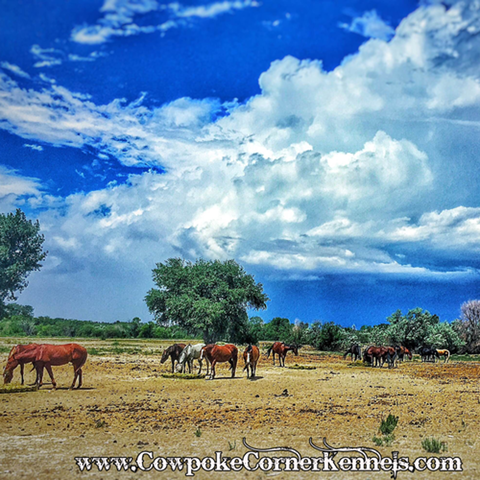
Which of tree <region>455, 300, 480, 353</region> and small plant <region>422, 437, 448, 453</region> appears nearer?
small plant <region>422, 437, 448, 453</region>

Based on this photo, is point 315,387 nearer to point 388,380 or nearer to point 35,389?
point 388,380

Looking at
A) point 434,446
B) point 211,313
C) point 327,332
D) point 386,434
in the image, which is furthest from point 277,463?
point 327,332

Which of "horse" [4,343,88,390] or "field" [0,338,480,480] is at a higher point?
"horse" [4,343,88,390]

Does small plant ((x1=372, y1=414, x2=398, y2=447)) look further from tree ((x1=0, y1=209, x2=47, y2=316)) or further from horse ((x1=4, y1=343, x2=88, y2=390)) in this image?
tree ((x1=0, y1=209, x2=47, y2=316))

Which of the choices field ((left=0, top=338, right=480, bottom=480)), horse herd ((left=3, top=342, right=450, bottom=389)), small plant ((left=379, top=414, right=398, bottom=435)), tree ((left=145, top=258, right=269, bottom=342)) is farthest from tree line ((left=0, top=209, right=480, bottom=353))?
small plant ((left=379, top=414, right=398, bottom=435))

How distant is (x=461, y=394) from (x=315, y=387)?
19.5 feet

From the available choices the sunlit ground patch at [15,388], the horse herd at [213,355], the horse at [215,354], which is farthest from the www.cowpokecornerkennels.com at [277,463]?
the horse herd at [213,355]

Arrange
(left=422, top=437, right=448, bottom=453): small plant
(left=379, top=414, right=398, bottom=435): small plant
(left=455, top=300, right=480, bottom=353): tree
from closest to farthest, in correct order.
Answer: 1. (left=422, top=437, right=448, bottom=453): small plant
2. (left=379, top=414, right=398, bottom=435): small plant
3. (left=455, top=300, right=480, bottom=353): tree

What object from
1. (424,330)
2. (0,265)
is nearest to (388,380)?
(424,330)

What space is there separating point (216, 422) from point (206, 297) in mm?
29842

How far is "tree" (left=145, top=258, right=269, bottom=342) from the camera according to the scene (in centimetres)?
4000

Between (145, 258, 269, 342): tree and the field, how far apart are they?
18401mm

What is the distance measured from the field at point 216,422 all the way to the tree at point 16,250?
44.5 meters

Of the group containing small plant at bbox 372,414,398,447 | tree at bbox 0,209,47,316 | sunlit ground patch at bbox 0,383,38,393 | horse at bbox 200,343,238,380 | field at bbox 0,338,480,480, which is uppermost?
tree at bbox 0,209,47,316
